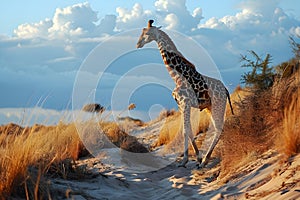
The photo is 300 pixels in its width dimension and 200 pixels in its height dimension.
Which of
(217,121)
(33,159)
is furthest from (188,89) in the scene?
(33,159)

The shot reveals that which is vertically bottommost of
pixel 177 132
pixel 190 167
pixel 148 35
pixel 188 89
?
pixel 190 167

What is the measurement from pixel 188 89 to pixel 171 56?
3.39ft

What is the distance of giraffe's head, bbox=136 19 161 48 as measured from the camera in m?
10.4

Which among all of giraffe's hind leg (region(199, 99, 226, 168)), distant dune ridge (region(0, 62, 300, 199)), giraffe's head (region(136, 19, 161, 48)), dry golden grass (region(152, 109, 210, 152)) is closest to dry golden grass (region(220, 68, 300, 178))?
distant dune ridge (region(0, 62, 300, 199))

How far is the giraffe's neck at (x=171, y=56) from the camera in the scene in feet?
33.9

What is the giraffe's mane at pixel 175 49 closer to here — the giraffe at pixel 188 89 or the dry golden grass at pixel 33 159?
the giraffe at pixel 188 89

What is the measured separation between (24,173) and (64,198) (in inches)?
25.1

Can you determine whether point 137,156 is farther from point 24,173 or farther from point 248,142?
point 24,173

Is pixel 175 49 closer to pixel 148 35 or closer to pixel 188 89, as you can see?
pixel 148 35

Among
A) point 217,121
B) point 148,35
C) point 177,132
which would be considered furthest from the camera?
point 177,132

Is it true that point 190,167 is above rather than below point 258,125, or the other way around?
below

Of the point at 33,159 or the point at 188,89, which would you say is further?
the point at 188,89

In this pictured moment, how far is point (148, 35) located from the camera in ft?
34.3

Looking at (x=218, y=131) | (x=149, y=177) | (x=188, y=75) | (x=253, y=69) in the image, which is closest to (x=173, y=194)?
(x=149, y=177)
